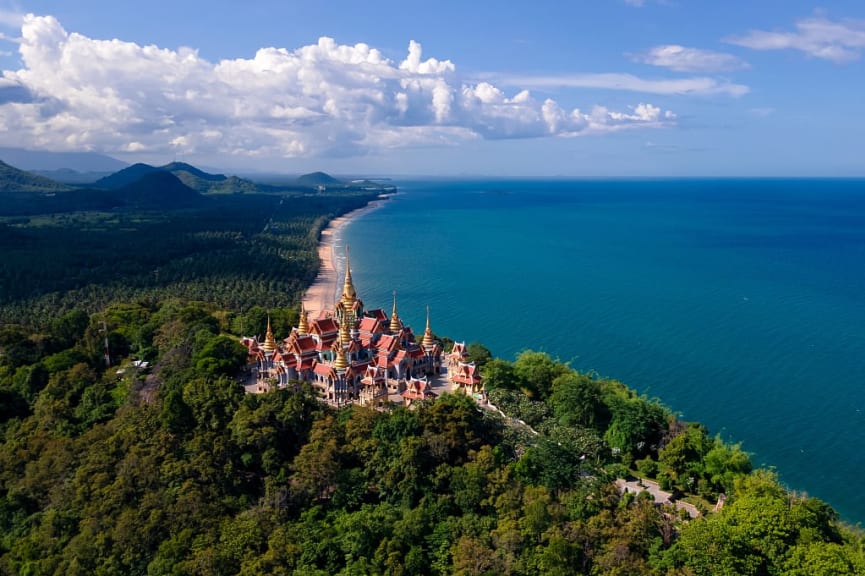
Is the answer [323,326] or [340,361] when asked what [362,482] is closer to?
[340,361]

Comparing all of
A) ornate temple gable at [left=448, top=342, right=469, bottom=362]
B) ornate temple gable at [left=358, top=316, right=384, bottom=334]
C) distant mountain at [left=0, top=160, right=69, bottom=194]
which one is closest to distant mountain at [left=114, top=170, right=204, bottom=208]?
distant mountain at [left=0, top=160, right=69, bottom=194]

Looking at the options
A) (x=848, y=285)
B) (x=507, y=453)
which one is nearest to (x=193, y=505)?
(x=507, y=453)

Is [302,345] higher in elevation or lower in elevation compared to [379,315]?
lower

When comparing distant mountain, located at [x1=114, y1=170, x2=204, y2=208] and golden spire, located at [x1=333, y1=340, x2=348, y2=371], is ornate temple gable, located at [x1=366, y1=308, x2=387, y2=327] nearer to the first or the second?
golden spire, located at [x1=333, y1=340, x2=348, y2=371]

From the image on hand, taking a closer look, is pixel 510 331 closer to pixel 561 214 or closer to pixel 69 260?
pixel 69 260

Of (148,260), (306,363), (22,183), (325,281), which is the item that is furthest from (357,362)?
(22,183)

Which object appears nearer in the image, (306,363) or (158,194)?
(306,363)
